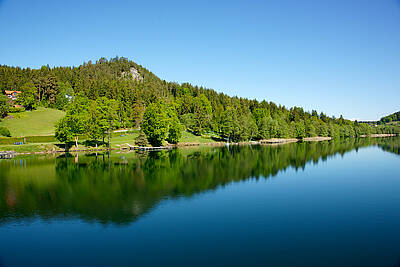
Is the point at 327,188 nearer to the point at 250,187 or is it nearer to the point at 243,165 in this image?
the point at 250,187

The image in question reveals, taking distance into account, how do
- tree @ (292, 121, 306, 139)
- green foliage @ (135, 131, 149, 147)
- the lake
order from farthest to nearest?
Answer: tree @ (292, 121, 306, 139) → green foliage @ (135, 131, 149, 147) → the lake

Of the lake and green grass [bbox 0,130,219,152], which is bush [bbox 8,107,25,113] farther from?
the lake

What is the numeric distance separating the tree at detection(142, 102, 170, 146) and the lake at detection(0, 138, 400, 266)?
45.3 meters

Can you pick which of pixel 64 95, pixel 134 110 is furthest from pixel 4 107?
pixel 134 110

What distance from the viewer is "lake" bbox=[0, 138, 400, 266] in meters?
15.8

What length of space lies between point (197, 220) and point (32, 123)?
91.6 meters

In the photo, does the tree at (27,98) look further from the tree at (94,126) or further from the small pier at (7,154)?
the small pier at (7,154)

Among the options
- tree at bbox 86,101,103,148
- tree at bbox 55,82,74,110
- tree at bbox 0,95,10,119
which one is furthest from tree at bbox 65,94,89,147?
tree at bbox 55,82,74,110

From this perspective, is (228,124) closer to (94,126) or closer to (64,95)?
(94,126)

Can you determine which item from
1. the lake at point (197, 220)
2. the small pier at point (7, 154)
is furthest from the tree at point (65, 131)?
the lake at point (197, 220)

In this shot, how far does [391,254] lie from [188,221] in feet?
42.3

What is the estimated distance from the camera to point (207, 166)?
48.2 metres

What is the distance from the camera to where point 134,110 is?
113 metres

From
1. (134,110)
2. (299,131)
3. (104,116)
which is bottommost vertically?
(299,131)
